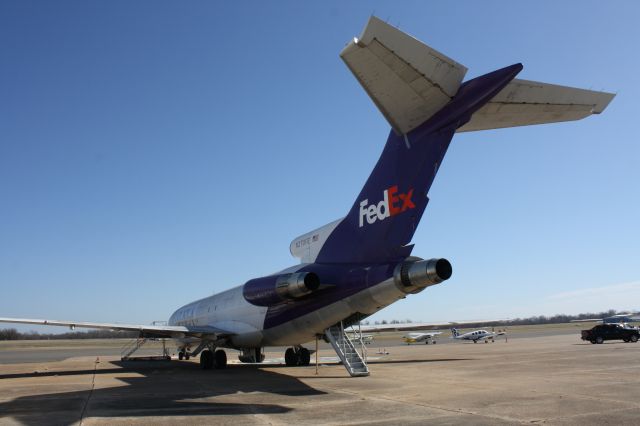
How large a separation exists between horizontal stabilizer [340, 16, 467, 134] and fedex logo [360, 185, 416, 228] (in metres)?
1.51

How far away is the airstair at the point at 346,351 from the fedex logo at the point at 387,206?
2.96 meters

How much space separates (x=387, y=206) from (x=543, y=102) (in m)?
3.94

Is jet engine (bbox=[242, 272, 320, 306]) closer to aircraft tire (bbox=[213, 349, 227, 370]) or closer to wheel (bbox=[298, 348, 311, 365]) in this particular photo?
aircraft tire (bbox=[213, 349, 227, 370])

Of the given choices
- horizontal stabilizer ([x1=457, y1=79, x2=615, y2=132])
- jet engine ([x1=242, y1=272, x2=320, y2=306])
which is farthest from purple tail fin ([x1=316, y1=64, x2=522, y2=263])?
jet engine ([x1=242, y1=272, x2=320, y2=306])

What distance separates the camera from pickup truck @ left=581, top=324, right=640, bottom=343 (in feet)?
97.1

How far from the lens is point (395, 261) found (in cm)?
1156

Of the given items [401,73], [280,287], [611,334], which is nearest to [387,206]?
[401,73]

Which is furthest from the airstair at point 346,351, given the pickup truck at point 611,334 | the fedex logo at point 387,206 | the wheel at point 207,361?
the pickup truck at point 611,334

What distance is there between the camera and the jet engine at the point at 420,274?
10523 mm

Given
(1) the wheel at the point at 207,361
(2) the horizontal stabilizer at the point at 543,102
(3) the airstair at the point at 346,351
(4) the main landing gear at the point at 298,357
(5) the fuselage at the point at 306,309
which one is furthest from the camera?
(4) the main landing gear at the point at 298,357

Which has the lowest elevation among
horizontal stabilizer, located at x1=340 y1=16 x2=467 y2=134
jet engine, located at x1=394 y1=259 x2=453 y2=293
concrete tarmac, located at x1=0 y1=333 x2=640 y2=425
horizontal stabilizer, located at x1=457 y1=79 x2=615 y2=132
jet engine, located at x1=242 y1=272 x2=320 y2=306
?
concrete tarmac, located at x1=0 y1=333 x2=640 y2=425

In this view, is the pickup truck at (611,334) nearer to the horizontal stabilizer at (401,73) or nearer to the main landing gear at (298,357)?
the main landing gear at (298,357)

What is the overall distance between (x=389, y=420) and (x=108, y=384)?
373 inches

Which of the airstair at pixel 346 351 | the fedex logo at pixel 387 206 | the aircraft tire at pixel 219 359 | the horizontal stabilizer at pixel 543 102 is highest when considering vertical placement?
the horizontal stabilizer at pixel 543 102
